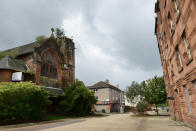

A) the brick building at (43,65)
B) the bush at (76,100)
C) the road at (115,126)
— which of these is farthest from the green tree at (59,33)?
the road at (115,126)

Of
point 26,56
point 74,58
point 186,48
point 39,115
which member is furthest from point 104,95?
point 186,48

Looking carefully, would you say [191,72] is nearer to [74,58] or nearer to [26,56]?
[26,56]

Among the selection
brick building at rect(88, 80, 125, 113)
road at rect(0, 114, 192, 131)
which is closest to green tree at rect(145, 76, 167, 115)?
road at rect(0, 114, 192, 131)

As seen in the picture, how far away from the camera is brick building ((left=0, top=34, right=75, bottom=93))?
2258cm

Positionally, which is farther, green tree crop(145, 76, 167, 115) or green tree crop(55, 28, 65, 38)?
green tree crop(55, 28, 65, 38)

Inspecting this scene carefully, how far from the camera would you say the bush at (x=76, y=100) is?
1056 inches

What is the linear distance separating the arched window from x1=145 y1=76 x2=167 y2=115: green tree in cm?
2026

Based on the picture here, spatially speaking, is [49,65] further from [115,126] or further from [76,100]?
[115,126]

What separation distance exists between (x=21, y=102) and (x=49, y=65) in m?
15.2

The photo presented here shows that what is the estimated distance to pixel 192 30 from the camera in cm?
746

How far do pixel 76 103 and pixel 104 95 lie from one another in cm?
2098

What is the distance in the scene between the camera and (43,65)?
2855 cm

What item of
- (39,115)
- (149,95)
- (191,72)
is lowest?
(39,115)

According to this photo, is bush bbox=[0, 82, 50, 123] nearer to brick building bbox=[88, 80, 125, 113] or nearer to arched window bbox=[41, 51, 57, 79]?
arched window bbox=[41, 51, 57, 79]
